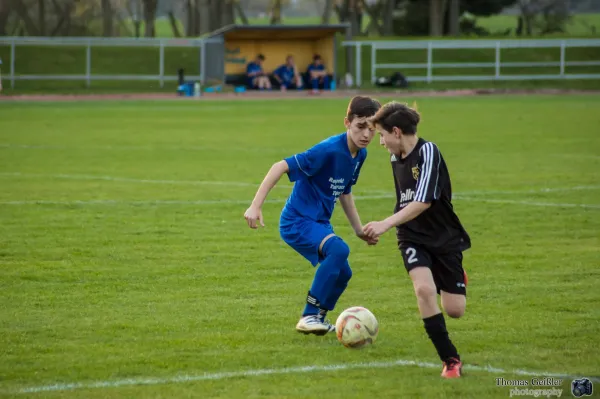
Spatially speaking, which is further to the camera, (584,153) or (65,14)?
(65,14)

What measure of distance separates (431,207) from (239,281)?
9.78ft

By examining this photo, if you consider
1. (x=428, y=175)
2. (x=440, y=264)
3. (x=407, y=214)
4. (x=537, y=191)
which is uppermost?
(x=428, y=175)

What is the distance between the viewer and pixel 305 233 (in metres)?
7.00

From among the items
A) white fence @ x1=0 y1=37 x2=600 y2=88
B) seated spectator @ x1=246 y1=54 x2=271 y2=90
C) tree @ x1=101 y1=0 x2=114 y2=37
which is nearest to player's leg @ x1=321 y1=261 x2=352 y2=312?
white fence @ x1=0 y1=37 x2=600 y2=88

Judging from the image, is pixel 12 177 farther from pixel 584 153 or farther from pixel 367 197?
pixel 584 153

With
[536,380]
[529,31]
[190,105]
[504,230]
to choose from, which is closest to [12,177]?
[504,230]

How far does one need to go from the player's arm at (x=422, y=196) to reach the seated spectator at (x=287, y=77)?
111ft

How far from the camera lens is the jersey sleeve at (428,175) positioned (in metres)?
5.94

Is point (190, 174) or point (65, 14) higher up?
point (65, 14)

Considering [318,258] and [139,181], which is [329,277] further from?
[139,181]

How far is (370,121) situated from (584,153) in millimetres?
13645

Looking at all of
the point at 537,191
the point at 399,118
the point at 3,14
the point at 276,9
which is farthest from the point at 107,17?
the point at 399,118

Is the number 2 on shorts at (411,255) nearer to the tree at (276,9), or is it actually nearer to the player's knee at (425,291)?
the player's knee at (425,291)

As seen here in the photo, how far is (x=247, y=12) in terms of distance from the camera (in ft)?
324
